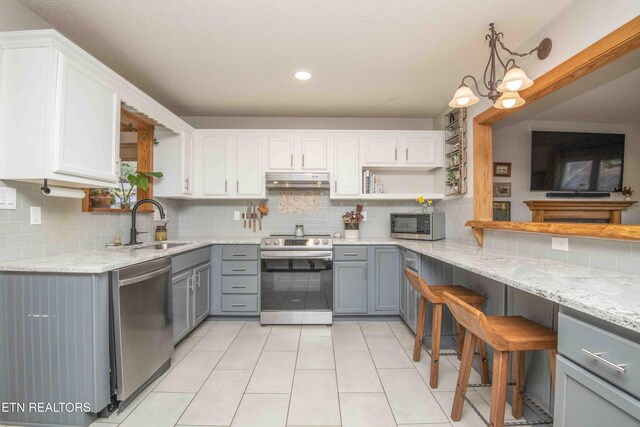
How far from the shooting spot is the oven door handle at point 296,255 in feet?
10.2

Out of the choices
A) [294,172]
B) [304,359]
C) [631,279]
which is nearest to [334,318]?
[304,359]

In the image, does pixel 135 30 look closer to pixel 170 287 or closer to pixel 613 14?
pixel 170 287

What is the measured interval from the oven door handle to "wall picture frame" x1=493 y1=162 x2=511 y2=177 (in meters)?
2.54

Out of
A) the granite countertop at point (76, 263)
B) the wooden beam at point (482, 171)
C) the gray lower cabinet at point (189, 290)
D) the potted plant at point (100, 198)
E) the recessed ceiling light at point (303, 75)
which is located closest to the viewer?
the granite countertop at point (76, 263)

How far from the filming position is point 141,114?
2.62 meters

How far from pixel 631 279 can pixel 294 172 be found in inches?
114

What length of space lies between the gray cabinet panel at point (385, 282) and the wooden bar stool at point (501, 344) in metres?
1.53

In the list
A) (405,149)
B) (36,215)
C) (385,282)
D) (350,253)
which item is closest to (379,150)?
(405,149)

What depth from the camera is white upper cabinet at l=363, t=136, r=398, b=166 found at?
3.60 meters

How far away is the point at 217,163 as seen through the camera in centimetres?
358

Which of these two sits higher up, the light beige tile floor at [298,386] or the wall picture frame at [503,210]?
the wall picture frame at [503,210]

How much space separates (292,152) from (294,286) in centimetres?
154

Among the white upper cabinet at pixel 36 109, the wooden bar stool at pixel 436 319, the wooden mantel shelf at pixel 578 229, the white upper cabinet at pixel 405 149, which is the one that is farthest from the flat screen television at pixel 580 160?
the white upper cabinet at pixel 36 109

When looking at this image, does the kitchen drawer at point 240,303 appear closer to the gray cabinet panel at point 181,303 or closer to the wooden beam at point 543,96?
the gray cabinet panel at point 181,303
